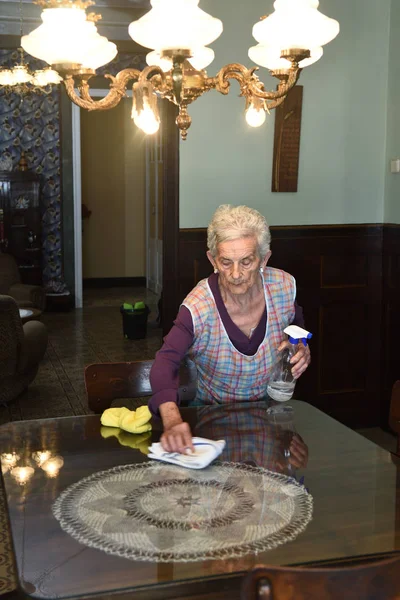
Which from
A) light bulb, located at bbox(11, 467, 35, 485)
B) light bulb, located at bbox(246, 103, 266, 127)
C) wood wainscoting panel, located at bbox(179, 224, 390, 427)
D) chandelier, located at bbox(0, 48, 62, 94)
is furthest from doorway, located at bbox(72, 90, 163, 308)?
light bulb, located at bbox(11, 467, 35, 485)

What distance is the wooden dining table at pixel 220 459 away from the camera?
145 centimetres

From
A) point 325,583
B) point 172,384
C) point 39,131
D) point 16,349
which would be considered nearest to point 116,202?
point 39,131

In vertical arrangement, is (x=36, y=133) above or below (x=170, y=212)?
above

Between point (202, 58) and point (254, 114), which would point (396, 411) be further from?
point (202, 58)

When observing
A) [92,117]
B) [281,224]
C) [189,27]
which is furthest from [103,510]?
[92,117]

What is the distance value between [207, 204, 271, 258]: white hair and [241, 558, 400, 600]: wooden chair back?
155 cm

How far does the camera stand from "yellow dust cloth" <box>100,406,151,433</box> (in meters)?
2.29

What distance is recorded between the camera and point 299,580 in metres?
1.19

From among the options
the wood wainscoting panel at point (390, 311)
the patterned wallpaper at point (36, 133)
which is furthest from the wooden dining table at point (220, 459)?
the patterned wallpaper at point (36, 133)

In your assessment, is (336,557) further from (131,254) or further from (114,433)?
(131,254)

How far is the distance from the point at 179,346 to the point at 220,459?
1.97 ft

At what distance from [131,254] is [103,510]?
961cm

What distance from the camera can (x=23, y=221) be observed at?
8.99m

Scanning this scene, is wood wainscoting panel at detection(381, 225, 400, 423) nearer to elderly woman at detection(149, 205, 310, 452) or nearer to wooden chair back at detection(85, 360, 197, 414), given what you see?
elderly woman at detection(149, 205, 310, 452)
